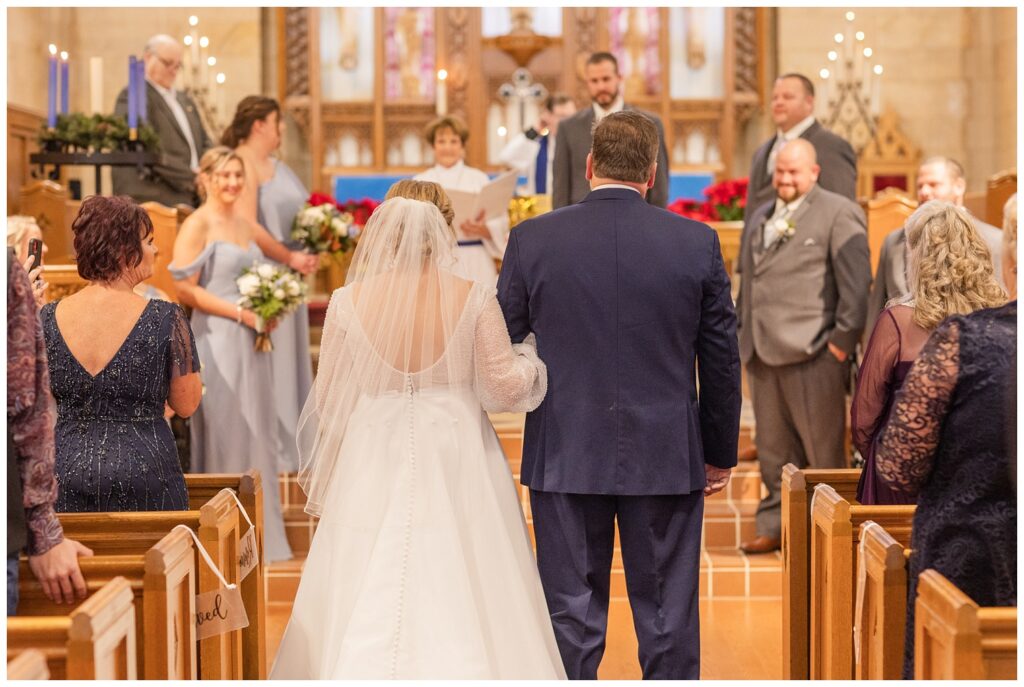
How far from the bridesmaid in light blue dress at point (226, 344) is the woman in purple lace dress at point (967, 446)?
367 cm

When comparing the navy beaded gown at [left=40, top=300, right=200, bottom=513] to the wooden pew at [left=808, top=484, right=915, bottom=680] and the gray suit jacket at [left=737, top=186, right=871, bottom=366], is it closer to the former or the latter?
the wooden pew at [left=808, top=484, right=915, bottom=680]

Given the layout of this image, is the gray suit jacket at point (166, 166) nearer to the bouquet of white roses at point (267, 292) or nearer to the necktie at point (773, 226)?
the bouquet of white roses at point (267, 292)

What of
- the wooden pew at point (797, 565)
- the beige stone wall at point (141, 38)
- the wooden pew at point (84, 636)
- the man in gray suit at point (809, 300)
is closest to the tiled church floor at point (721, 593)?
the man in gray suit at point (809, 300)

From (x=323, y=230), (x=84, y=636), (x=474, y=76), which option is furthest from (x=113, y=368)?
(x=474, y=76)

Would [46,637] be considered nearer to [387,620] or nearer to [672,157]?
[387,620]

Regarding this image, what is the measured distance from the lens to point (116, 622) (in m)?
2.77

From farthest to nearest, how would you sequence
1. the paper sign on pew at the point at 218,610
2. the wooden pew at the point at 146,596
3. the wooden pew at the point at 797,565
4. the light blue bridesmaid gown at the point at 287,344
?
1. the light blue bridesmaid gown at the point at 287,344
2. the wooden pew at the point at 797,565
3. the paper sign on pew at the point at 218,610
4. the wooden pew at the point at 146,596

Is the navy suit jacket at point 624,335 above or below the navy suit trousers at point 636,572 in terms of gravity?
above

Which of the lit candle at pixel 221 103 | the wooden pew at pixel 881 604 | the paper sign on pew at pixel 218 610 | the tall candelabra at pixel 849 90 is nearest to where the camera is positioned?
the wooden pew at pixel 881 604

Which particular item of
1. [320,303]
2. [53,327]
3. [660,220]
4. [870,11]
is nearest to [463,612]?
[660,220]

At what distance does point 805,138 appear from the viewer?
6.38 metres

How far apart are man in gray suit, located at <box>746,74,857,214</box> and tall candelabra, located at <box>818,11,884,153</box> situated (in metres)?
4.94

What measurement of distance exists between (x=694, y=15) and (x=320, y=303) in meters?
4.81

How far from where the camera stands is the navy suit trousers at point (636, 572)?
11.8 feet
